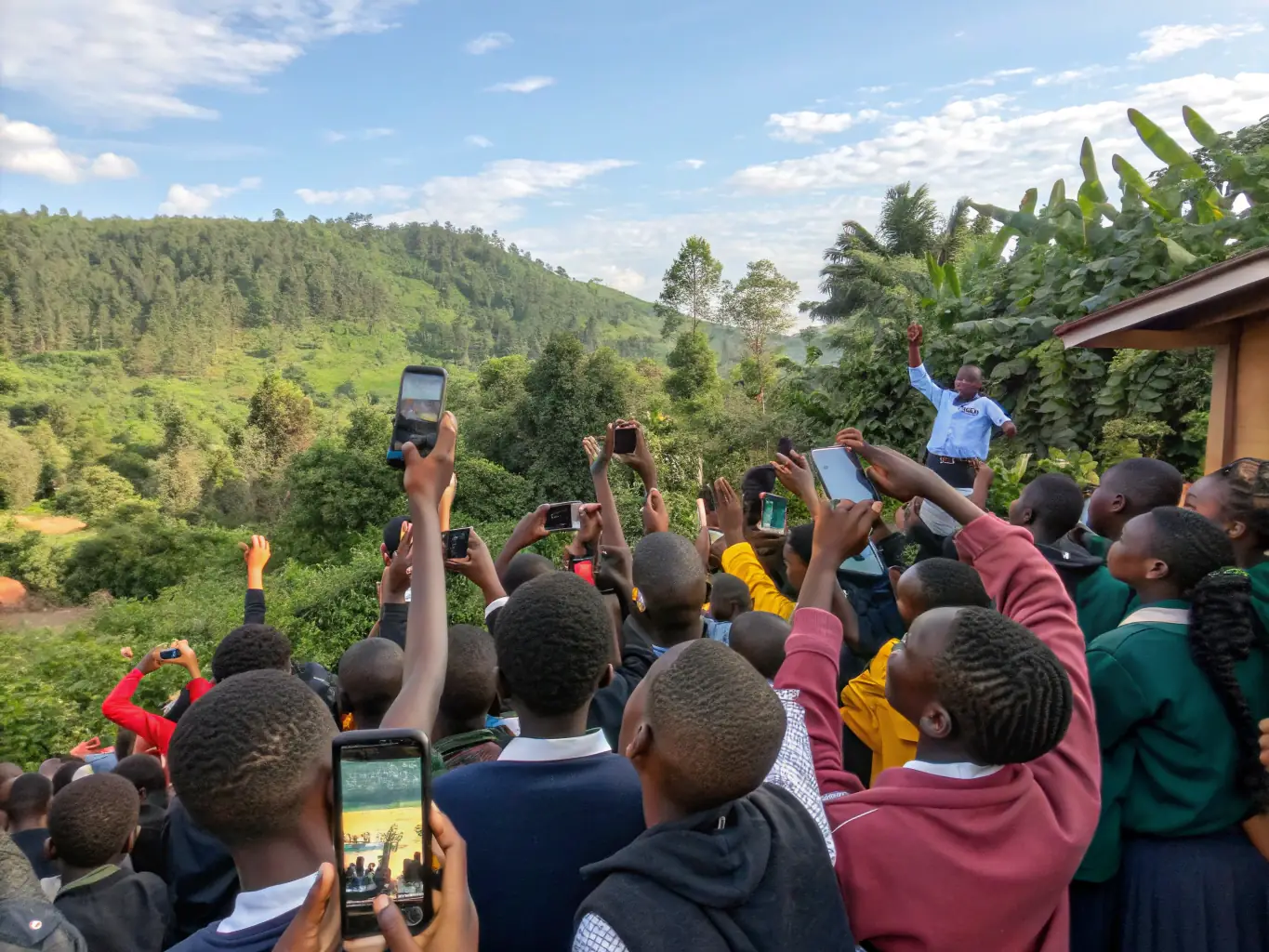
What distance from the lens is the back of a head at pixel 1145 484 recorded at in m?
3.07

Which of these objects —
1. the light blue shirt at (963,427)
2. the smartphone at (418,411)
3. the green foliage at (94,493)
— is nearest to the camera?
the smartphone at (418,411)

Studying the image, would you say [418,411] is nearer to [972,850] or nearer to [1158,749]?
[972,850]

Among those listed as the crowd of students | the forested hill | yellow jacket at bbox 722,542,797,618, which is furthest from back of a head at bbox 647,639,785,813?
the forested hill

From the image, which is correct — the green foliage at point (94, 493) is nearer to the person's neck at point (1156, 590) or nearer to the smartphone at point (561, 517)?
the smartphone at point (561, 517)

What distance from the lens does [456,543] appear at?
9.84 feet

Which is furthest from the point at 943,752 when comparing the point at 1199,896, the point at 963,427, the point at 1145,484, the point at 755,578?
the point at 963,427

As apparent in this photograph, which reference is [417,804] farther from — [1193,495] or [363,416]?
[363,416]

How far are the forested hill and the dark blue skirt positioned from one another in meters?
66.8

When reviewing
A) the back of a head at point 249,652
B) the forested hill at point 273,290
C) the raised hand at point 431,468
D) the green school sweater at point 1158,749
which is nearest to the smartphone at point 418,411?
the raised hand at point 431,468

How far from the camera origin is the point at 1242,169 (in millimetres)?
8297

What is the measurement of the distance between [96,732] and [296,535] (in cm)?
1333

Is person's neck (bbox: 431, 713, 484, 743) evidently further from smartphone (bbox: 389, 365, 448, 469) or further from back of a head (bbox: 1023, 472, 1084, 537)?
back of a head (bbox: 1023, 472, 1084, 537)

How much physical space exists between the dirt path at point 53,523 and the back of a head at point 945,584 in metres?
39.3

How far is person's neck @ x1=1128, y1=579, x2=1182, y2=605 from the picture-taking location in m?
2.20
